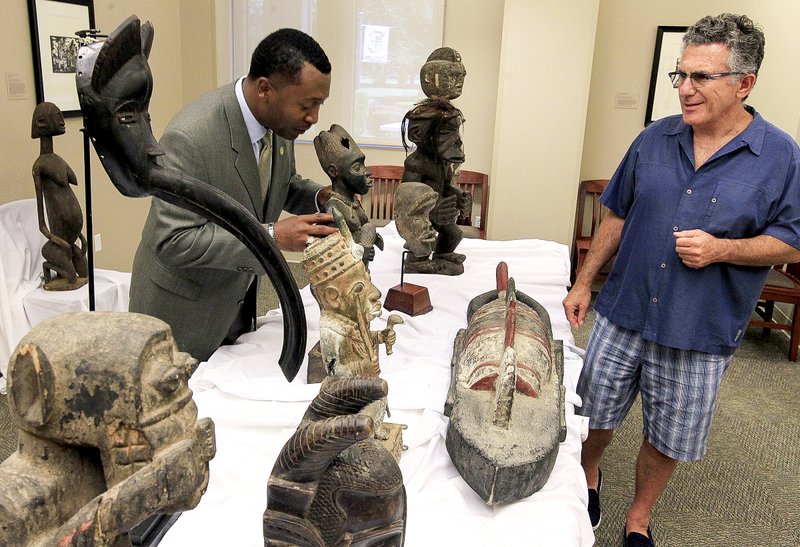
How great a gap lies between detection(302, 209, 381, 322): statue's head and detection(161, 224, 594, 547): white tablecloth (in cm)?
29

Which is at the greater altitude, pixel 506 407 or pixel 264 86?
pixel 264 86

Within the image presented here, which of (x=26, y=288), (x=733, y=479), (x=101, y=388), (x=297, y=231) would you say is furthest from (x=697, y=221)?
(x=26, y=288)

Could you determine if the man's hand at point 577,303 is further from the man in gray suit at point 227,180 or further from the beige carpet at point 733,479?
the man in gray suit at point 227,180

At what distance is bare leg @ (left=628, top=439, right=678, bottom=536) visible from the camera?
218 cm

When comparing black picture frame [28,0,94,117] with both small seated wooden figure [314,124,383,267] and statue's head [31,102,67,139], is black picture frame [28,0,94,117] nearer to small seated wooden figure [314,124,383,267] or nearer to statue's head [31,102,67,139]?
statue's head [31,102,67,139]

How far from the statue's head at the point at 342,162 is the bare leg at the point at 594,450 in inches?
46.2

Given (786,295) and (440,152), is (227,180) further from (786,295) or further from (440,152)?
(786,295)

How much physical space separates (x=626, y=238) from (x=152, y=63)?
3.85 metres

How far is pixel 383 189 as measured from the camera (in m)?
5.04

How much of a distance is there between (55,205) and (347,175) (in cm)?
193

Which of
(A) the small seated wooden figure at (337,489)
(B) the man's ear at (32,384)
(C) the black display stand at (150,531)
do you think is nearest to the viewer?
(B) the man's ear at (32,384)

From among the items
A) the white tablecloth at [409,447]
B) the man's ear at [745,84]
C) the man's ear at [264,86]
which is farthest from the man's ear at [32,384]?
the man's ear at [745,84]

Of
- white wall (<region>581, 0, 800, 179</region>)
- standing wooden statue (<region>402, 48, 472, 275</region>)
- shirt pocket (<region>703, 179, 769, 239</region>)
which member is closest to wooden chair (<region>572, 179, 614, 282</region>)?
white wall (<region>581, 0, 800, 179</region>)

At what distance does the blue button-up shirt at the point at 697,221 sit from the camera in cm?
185
